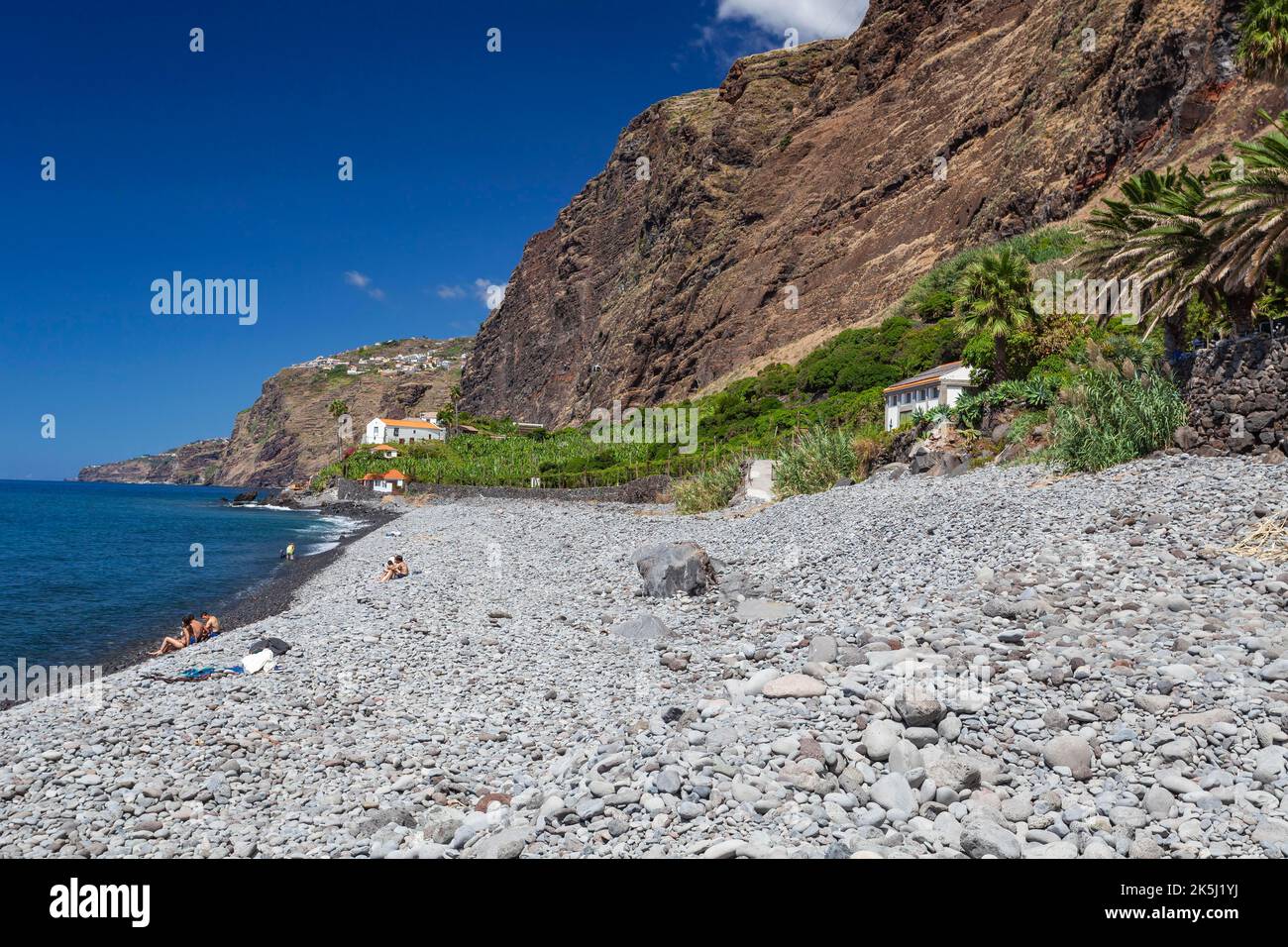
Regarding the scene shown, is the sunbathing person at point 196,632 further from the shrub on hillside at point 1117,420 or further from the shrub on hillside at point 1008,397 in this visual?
the shrub on hillside at point 1008,397

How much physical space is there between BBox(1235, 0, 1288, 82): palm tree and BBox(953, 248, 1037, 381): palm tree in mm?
8497

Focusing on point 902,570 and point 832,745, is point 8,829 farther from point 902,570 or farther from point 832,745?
point 902,570

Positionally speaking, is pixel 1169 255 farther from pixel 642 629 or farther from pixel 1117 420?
pixel 642 629

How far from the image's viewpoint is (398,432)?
12825 cm

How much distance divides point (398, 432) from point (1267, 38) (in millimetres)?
123111

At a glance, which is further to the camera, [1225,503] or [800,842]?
[1225,503]

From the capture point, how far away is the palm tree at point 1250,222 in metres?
12.7

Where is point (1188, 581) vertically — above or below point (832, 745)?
above

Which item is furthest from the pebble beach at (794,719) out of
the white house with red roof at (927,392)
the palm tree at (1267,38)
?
the white house with red roof at (927,392)

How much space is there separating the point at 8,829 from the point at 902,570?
10.5 m

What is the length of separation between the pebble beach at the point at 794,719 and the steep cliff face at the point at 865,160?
41.0 meters

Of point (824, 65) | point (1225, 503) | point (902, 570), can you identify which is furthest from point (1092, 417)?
point (824, 65)

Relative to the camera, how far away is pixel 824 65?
103 m

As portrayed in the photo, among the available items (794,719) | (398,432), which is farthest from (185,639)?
(398,432)
